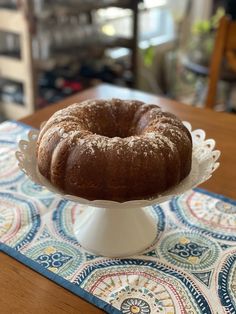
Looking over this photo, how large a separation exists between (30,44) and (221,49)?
942mm

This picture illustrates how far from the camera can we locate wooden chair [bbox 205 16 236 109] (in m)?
1.55

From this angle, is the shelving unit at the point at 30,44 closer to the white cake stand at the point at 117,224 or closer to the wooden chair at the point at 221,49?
the wooden chair at the point at 221,49

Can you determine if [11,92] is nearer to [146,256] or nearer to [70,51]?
[70,51]

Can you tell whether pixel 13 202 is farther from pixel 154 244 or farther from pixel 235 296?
pixel 235 296

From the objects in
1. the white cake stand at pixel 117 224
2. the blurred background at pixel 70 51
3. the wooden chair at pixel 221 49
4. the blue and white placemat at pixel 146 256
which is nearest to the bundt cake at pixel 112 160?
the white cake stand at pixel 117 224

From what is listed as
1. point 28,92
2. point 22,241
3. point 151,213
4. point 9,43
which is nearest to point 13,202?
point 22,241

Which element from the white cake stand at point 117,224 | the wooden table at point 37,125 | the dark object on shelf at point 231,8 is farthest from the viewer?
the dark object on shelf at point 231,8

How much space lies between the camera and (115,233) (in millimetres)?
728

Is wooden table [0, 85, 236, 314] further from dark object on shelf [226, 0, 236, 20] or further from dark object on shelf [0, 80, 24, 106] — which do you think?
dark object on shelf [226, 0, 236, 20]

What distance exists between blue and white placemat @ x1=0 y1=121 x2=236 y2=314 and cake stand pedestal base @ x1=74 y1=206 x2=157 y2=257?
0.02 meters

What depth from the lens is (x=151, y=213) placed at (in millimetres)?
843

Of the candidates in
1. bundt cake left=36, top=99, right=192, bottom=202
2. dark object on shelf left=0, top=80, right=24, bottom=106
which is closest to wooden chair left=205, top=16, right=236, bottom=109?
bundt cake left=36, top=99, right=192, bottom=202

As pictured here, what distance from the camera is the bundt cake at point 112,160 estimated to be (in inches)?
25.1

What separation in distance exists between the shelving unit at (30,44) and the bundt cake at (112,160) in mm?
1433
